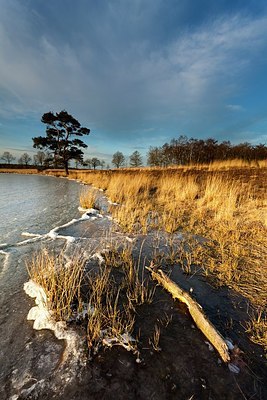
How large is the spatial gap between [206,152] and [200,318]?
2290 centimetres

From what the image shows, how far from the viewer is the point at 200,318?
1.83 meters

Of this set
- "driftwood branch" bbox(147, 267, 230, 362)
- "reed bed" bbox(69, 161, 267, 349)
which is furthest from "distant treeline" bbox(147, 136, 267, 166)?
"driftwood branch" bbox(147, 267, 230, 362)

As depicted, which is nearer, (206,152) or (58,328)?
(58,328)

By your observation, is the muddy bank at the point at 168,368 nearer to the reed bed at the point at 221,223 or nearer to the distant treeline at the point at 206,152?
the reed bed at the point at 221,223

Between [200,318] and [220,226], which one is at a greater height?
[200,318]

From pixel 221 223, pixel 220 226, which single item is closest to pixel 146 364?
pixel 220 226

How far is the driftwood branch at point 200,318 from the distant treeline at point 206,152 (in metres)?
17.1

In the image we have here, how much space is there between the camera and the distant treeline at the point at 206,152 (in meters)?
17.1

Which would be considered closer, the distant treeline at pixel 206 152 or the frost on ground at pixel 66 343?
the frost on ground at pixel 66 343

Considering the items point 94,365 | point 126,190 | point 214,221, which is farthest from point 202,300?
point 126,190

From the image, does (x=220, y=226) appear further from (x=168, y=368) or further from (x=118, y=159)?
(x=118, y=159)

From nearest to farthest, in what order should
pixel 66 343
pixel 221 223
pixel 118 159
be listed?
pixel 66 343
pixel 221 223
pixel 118 159

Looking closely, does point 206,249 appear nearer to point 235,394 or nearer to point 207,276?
point 207,276

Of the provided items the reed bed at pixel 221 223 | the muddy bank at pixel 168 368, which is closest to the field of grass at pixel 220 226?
the reed bed at pixel 221 223
